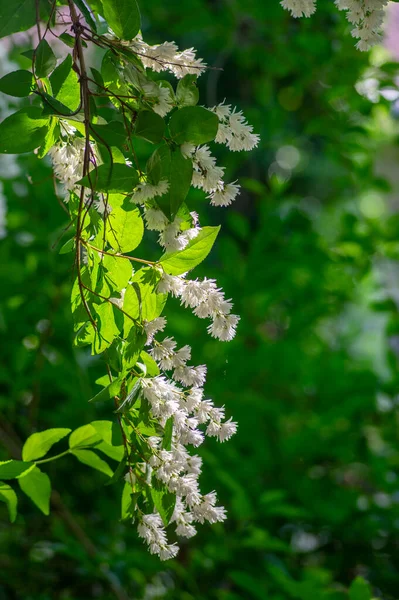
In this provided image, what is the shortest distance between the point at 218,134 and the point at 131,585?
858 mm

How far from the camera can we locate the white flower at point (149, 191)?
1.13 ft

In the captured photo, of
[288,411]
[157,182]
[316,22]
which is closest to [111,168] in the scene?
[157,182]

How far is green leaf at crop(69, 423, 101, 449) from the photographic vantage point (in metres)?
0.51

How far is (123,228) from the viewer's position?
1.28 feet

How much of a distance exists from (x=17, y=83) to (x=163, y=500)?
269mm

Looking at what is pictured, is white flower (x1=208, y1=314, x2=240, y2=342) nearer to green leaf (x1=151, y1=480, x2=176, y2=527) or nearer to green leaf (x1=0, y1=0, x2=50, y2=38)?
green leaf (x1=151, y1=480, x2=176, y2=527)

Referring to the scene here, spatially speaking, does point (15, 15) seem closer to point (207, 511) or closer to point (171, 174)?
point (171, 174)

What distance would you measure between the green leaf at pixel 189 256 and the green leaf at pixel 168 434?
9cm

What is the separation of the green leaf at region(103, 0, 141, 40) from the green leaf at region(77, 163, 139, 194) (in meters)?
0.08

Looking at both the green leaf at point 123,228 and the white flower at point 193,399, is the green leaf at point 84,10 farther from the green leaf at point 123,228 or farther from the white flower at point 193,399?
the white flower at point 193,399

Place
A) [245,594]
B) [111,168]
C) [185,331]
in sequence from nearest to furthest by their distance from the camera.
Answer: [111,168]
[245,594]
[185,331]

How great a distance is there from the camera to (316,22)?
1.30 m

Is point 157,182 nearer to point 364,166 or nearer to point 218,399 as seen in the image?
point 218,399

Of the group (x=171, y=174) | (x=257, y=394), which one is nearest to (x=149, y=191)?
(x=171, y=174)
